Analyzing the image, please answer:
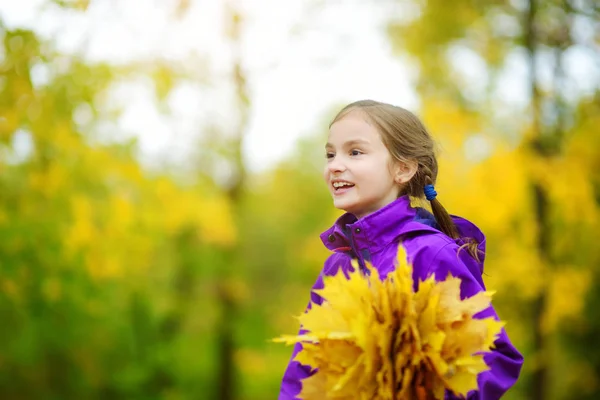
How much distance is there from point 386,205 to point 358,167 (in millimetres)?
166

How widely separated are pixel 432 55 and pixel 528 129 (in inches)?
71.4

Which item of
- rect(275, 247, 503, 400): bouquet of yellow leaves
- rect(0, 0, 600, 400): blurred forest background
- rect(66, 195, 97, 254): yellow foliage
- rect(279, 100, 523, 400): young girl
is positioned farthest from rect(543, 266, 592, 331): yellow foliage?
rect(275, 247, 503, 400): bouquet of yellow leaves

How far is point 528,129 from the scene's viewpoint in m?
6.43

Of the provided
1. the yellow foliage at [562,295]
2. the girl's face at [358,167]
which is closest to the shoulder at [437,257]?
the girl's face at [358,167]

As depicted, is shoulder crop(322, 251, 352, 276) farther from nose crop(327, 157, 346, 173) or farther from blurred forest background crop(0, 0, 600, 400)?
blurred forest background crop(0, 0, 600, 400)

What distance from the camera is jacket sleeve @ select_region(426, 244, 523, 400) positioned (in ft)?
5.69

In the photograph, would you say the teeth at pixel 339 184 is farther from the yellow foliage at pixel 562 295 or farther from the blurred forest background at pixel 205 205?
the yellow foliage at pixel 562 295

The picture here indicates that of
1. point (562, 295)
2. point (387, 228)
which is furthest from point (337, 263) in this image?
point (562, 295)

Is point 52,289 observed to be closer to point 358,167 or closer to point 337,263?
point 337,263

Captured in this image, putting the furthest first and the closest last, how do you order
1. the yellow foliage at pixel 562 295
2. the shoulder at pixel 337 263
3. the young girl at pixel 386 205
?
the yellow foliage at pixel 562 295 < the shoulder at pixel 337 263 < the young girl at pixel 386 205

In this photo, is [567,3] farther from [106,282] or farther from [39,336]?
[39,336]

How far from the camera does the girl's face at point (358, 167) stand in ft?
6.59

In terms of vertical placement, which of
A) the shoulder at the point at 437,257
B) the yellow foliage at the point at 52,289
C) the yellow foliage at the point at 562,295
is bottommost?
the yellow foliage at the point at 562,295

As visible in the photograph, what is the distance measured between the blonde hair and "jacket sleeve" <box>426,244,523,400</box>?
0.62ft
